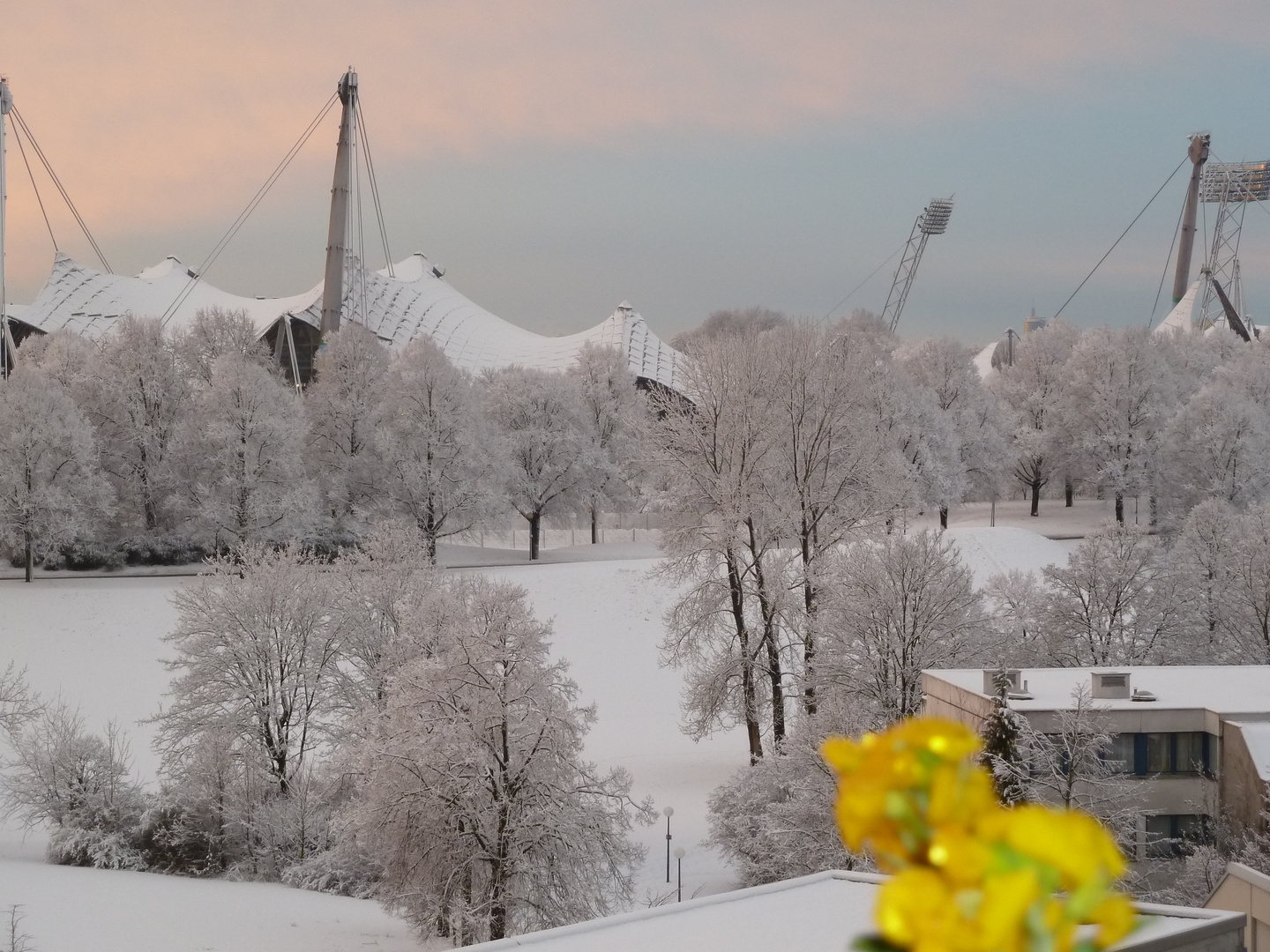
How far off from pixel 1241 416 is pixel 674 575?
31795 millimetres

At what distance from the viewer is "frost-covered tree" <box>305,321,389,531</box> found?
4150 cm

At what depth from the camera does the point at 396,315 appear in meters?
71.2

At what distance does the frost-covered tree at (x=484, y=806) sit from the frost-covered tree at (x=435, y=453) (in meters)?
23.8

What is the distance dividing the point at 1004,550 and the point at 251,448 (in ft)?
94.2

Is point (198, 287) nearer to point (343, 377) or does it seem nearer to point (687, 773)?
point (343, 377)

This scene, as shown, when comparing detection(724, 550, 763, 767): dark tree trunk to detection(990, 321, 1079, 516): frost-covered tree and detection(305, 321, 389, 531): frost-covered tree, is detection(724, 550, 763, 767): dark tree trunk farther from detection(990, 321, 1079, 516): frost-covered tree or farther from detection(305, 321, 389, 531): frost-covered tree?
detection(990, 321, 1079, 516): frost-covered tree

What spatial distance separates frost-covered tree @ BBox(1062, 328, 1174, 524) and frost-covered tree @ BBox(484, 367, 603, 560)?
2294 cm

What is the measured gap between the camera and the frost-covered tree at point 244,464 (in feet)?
124

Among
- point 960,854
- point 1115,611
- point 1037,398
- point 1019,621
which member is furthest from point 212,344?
point 960,854

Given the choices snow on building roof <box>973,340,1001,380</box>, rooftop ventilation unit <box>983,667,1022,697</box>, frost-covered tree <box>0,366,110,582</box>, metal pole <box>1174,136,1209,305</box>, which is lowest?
rooftop ventilation unit <box>983,667,1022,697</box>

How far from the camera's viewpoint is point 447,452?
134 feet

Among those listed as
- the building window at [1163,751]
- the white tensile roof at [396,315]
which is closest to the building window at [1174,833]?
the building window at [1163,751]

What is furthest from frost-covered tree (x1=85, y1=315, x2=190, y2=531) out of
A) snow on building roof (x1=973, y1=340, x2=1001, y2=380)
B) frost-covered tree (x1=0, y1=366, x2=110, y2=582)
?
snow on building roof (x1=973, y1=340, x2=1001, y2=380)

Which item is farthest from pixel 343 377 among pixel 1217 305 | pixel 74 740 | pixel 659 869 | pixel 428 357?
pixel 1217 305
